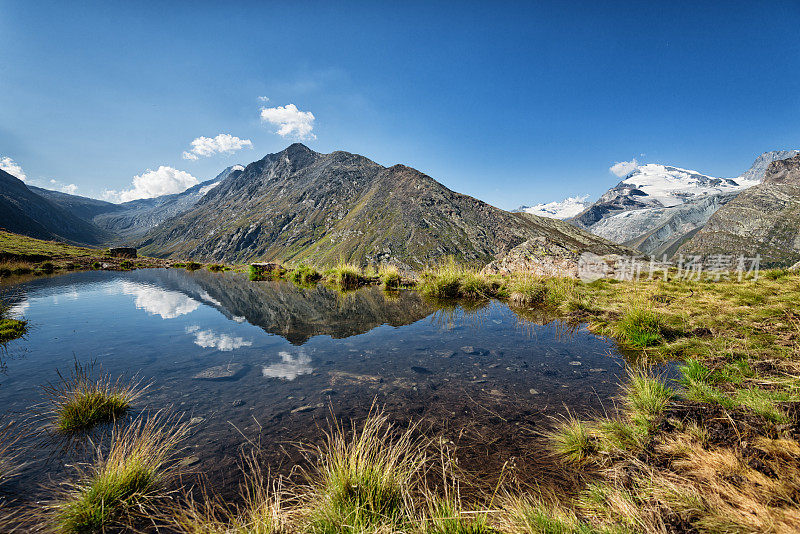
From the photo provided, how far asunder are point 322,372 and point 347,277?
12858mm

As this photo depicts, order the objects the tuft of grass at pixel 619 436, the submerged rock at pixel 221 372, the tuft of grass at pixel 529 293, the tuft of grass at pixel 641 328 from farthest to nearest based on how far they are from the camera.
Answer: the tuft of grass at pixel 529 293 → the tuft of grass at pixel 641 328 → the submerged rock at pixel 221 372 → the tuft of grass at pixel 619 436

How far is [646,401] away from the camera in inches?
158

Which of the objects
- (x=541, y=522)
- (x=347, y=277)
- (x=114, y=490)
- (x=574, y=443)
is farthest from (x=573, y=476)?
(x=347, y=277)

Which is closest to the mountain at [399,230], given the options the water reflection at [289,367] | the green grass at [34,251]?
the green grass at [34,251]

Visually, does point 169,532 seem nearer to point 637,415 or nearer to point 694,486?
point 694,486

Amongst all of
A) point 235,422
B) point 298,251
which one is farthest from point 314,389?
point 298,251

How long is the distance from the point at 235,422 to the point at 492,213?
15307cm

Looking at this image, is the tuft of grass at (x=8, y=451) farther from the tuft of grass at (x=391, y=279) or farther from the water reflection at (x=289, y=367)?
the tuft of grass at (x=391, y=279)

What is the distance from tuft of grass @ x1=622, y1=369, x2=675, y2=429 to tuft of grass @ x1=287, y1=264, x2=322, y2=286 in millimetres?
18202

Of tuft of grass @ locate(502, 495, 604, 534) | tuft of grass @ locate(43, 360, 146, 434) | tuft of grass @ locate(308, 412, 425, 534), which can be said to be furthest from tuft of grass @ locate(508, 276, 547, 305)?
tuft of grass @ locate(43, 360, 146, 434)

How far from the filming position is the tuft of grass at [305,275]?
20.3m

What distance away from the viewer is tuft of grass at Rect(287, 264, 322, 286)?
20266mm

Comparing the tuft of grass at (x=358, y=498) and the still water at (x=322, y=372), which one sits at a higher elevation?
the tuft of grass at (x=358, y=498)

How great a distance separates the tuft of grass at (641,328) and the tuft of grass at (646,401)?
3182 mm
